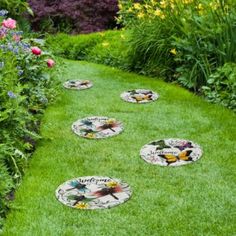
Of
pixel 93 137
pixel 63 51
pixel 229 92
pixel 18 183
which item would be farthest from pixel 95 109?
pixel 63 51

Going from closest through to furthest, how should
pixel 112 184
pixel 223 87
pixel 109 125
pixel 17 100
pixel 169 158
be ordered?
pixel 112 184
pixel 17 100
pixel 169 158
pixel 109 125
pixel 223 87

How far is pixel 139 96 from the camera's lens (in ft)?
17.7

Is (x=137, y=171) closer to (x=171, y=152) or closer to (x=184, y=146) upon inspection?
(x=171, y=152)

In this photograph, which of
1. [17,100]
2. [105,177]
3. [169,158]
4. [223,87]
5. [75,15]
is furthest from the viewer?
[75,15]

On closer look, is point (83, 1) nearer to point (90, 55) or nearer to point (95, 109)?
point (90, 55)

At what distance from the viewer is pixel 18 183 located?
3.63m

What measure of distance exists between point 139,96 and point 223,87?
820 mm

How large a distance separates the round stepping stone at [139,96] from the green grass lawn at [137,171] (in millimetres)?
71

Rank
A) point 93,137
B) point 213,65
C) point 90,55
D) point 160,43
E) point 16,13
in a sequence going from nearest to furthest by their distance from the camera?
point 93,137, point 213,65, point 160,43, point 90,55, point 16,13

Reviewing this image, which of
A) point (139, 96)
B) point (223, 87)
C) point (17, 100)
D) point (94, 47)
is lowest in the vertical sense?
point (94, 47)

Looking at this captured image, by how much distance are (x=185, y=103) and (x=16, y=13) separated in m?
4.03

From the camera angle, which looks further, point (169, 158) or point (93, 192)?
point (169, 158)

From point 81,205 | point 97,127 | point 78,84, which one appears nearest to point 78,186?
point 81,205

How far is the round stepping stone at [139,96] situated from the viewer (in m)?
5.28
